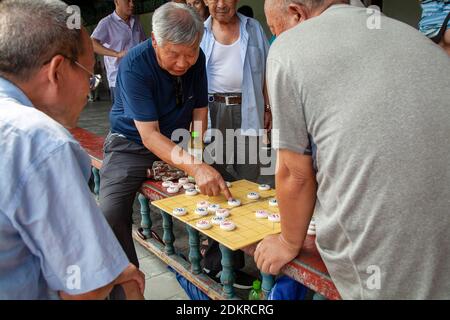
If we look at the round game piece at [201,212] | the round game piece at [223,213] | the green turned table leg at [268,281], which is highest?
the round game piece at [223,213]

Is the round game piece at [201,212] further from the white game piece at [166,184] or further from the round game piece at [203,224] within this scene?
the white game piece at [166,184]

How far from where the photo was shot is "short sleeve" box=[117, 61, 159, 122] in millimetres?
2389

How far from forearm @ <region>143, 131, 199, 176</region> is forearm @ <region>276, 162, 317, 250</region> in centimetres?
95

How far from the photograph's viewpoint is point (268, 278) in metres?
1.67

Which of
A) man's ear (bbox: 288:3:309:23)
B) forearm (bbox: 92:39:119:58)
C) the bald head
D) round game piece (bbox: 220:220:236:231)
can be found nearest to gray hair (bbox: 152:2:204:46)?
the bald head

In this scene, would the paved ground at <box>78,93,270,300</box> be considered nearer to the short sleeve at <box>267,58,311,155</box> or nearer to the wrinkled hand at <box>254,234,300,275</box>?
the wrinkled hand at <box>254,234,300,275</box>

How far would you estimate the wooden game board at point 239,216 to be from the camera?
1.58 metres

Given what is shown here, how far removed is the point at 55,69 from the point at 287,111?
0.67m

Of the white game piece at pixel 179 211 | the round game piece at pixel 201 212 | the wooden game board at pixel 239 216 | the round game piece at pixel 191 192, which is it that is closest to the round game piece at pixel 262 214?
the wooden game board at pixel 239 216

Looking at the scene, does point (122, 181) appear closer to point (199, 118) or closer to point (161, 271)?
point (199, 118)

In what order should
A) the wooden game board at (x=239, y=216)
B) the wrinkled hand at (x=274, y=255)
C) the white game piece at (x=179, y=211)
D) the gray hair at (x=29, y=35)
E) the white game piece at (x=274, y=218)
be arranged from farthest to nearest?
the white game piece at (x=179, y=211) → the white game piece at (x=274, y=218) → the wooden game board at (x=239, y=216) → the wrinkled hand at (x=274, y=255) → the gray hair at (x=29, y=35)

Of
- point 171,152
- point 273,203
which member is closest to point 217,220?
point 273,203

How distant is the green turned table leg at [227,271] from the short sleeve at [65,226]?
3.01 ft
